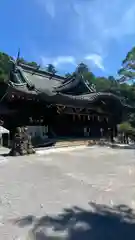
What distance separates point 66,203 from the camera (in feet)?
19.0

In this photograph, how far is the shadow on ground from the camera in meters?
4.27

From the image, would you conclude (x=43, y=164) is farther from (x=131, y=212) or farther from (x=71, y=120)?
(x=71, y=120)

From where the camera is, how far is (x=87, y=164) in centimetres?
1100

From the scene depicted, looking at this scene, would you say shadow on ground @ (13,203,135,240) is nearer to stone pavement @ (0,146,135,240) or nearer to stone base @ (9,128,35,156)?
stone pavement @ (0,146,135,240)

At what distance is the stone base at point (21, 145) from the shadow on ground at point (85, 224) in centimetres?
789

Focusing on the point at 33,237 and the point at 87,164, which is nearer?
the point at 33,237

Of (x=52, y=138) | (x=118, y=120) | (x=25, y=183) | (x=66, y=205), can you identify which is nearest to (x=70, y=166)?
(x=25, y=183)

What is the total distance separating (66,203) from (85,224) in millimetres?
1084

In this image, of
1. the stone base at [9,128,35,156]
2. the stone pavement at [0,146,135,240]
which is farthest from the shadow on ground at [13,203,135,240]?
the stone base at [9,128,35,156]

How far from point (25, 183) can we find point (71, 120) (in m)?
16.0

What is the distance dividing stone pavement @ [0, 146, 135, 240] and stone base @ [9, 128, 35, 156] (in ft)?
10.6

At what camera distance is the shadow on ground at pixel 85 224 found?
4.27 meters

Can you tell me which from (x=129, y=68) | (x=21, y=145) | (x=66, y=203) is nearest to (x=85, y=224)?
(x=66, y=203)

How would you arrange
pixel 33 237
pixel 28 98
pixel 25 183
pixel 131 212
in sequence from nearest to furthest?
1. pixel 33 237
2. pixel 131 212
3. pixel 25 183
4. pixel 28 98
